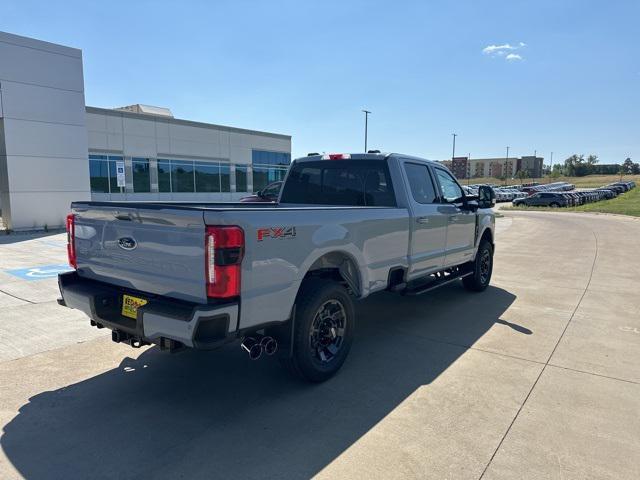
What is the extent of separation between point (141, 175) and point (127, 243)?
93.3 ft

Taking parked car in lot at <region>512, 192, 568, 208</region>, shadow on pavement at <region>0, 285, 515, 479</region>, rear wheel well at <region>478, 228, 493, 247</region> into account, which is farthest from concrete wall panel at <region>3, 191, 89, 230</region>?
parked car in lot at <region>512, 192, 568, 208</region>

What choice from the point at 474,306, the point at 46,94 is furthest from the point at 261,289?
the point at 46,94

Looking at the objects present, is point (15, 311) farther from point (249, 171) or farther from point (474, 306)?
point (249, 171)

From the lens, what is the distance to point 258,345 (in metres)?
3.46

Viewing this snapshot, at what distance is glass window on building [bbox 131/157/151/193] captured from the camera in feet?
96.2

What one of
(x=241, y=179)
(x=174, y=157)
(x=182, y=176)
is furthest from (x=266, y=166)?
(x=174, y=157)

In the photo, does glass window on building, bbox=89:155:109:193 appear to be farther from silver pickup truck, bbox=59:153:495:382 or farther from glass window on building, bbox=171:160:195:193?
silver pickup truck, bbox=59:153:495:382

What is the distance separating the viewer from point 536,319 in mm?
6184

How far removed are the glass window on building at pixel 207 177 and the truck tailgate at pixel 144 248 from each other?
3044cm

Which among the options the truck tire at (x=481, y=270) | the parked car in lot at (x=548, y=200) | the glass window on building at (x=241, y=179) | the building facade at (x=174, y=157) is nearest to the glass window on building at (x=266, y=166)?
the building facade at (x=174, y=157)

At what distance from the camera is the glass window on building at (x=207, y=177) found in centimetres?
3344

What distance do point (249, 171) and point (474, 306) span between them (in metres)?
31.9

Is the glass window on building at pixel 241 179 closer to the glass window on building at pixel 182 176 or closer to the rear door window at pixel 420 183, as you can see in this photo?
the glass window on building at pixel 182 176

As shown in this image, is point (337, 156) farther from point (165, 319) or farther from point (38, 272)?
point (38, 272)
